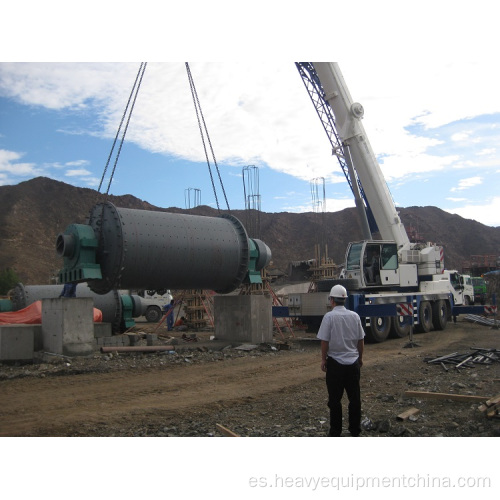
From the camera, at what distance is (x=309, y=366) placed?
35.6ft

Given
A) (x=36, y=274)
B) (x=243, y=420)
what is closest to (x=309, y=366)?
(x=243, y=420)

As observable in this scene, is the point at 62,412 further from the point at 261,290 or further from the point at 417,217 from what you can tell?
the point at 417,217

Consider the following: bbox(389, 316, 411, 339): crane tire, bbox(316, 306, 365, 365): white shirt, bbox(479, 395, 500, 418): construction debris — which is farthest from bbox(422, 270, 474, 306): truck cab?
bbox(316, 306, 365, 365): white shirt

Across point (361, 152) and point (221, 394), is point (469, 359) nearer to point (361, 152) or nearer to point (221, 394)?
point (221, 394)

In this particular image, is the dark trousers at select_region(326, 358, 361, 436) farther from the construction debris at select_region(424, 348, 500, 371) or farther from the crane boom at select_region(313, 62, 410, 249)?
the crane boom at select_region(313, 62, 410, 249)

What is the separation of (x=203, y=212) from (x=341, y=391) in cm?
7444

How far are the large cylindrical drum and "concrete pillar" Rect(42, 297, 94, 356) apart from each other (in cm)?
70

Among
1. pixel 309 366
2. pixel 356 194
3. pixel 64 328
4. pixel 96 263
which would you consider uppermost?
pixel 356 194

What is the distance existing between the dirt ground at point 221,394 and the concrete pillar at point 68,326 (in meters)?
0.27

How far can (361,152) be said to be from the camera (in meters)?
17.6

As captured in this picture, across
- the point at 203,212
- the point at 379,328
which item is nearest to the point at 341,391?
the point at 379,328

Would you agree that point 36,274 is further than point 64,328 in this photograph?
Yes

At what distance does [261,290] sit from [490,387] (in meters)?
13.1

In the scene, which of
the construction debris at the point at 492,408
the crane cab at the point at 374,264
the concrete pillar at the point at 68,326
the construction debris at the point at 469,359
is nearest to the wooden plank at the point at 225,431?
the construction debris at the point at 492,408
